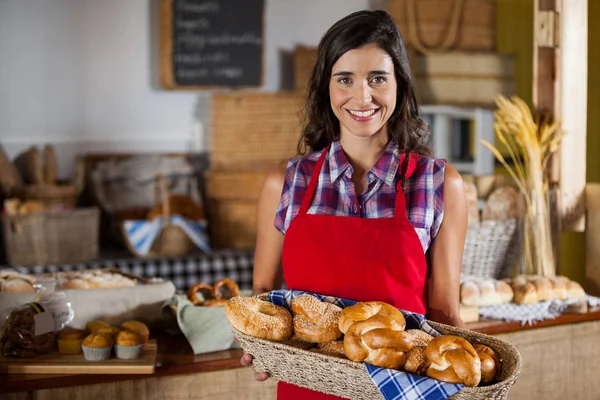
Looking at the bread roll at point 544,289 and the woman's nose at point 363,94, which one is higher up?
the woman's nose at point 363,94

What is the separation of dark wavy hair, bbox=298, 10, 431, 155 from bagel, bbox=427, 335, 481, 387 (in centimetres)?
68

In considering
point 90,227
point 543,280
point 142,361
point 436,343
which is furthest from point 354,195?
point 90,227

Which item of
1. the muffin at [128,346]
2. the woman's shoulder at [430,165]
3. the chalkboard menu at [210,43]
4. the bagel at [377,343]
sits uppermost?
the chalkboard menu at [210,43]

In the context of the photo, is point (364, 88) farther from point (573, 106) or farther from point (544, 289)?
point (573, 106)

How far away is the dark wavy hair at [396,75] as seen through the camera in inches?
79.2

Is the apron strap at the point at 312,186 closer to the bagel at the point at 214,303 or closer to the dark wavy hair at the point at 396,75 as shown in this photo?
the dark wavy hair at the point at 396,75

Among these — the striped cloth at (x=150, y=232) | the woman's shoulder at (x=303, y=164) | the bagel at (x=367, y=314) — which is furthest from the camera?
the striped cloth at (x=150, y=232)

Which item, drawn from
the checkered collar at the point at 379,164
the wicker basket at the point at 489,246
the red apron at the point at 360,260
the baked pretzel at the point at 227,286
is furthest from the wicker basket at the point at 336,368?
the wicker basket at the point at 489,246

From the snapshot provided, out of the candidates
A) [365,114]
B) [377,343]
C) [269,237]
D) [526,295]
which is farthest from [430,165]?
[526,295]

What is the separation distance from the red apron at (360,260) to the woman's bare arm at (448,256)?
0.14ft

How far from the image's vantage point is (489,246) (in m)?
3.38

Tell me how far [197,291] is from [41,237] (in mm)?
2013

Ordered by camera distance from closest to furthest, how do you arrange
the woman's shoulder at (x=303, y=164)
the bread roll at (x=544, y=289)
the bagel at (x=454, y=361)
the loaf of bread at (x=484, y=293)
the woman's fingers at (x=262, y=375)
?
1. the bagel at (x=454, y=361)
2. the woman's fingers at (x=262, y=375)
3. the woman's shoulder at (x=303, y=164)
4. the loaf of bread at (x=484, y=293)
5. the bread roll at (x=544, y=289)

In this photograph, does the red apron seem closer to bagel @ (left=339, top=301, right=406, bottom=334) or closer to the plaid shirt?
the plaid shirt
